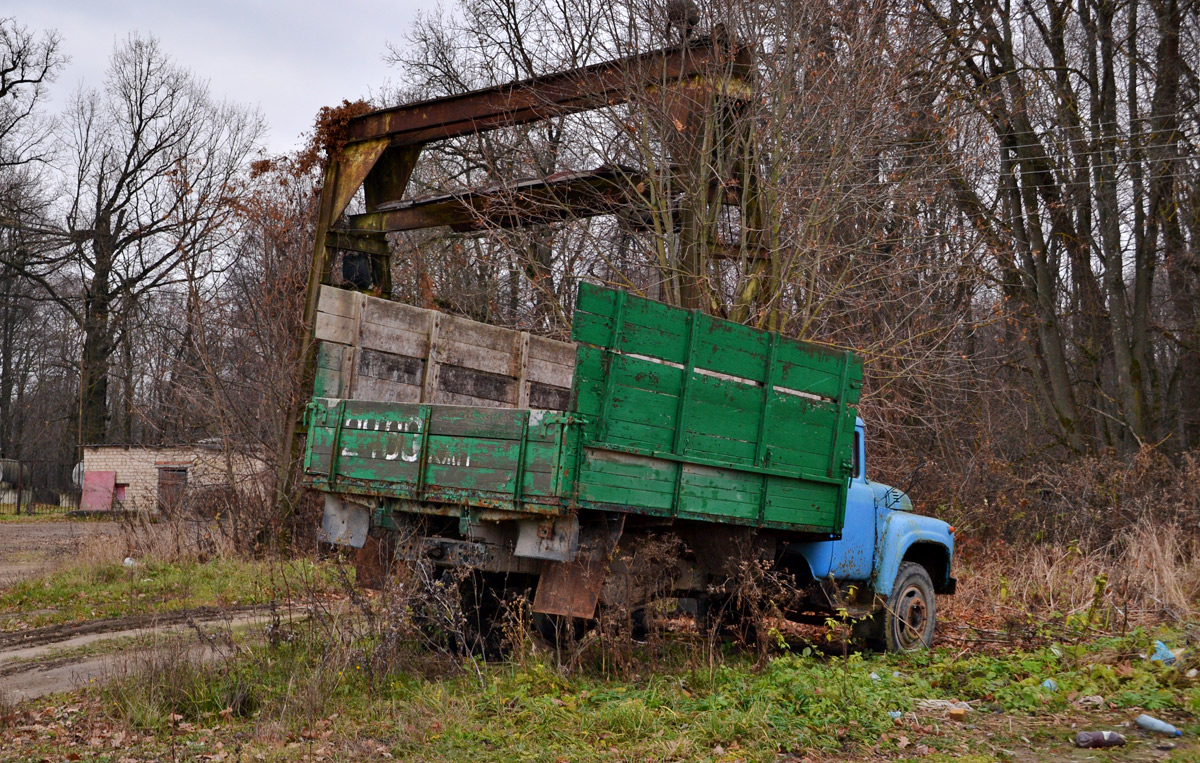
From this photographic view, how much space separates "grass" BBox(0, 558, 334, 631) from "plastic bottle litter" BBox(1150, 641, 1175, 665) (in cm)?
691

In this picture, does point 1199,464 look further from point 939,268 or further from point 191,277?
point 191,277

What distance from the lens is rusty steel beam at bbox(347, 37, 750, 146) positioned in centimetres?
1086

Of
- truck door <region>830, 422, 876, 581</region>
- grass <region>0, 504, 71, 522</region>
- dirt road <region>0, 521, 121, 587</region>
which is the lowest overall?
grass <region>0, 504, 71, 522</region>

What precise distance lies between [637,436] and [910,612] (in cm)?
354

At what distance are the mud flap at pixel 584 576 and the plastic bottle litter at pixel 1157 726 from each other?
3.15 meters

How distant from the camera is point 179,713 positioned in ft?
19.4

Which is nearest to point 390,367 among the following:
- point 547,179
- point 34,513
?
point 547,179

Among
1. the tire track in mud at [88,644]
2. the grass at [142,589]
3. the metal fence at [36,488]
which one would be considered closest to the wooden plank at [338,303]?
the tire track in mud at [88,644]

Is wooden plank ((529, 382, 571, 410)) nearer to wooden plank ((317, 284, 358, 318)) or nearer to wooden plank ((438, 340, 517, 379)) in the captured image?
wooden plank ((438, 340, 517, 379))

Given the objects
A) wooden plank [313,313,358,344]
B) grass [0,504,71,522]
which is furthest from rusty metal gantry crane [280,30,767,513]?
grass [0,504,71,522]

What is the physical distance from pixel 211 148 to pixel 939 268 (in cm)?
3158

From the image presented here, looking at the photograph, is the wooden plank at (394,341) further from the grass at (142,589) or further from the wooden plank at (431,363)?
the grass at (142,589)

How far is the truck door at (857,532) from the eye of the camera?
7535mm

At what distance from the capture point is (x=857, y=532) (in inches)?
301
